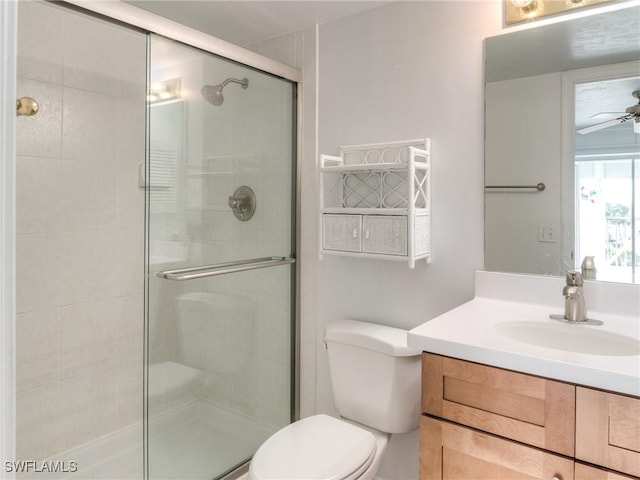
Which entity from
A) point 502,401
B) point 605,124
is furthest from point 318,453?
point 605,124

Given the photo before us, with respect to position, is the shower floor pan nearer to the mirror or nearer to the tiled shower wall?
the tiled shower wall

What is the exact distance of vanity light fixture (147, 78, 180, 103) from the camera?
1524 mm

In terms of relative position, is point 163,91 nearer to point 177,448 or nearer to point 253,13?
point 253,13

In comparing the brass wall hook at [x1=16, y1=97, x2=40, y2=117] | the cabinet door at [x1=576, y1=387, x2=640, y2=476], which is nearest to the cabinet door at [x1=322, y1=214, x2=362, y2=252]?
the cabinet door at [x1=576, y1=387, x2=640, y2=476]

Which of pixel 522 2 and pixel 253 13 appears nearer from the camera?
pixel 522 2

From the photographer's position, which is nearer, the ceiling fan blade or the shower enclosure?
the ceiling fan blade

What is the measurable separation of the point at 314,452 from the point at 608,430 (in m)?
0.84

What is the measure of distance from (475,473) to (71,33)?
82.7 inches

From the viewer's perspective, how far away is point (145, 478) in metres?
1.63

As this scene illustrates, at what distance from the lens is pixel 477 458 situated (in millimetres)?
1131

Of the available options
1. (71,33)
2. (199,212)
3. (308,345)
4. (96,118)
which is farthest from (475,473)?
(71,33)

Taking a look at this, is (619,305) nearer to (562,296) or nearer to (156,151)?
(562,296)

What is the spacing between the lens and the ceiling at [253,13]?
188 centimetres

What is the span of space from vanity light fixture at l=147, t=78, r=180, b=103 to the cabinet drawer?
1.23 m
